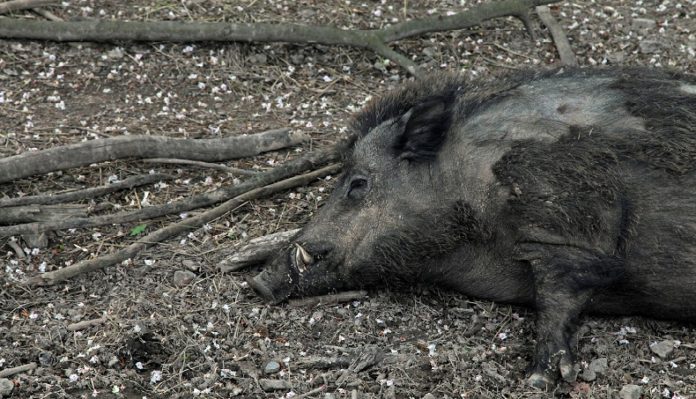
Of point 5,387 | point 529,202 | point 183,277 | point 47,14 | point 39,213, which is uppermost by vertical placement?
point 529,202

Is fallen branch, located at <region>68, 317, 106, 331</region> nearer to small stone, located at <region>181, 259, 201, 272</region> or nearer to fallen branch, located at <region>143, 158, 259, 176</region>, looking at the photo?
small stone, located at <region>181, 259, 201, 272</region>

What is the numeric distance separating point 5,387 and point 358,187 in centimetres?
232

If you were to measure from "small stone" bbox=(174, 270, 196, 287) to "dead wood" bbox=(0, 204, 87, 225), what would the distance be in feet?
2.92

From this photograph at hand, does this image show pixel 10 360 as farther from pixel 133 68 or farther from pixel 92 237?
pixel 133 68

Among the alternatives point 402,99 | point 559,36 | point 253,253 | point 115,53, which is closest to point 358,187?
point 402,99

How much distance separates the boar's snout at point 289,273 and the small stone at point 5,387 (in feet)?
4.96

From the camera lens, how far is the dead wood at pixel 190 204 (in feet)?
21.1

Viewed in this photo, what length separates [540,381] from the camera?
17.9ft

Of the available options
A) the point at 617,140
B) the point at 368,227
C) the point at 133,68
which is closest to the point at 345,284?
the point at 368,227

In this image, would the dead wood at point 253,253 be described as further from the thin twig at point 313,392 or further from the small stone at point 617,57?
the small stone at point 617,57

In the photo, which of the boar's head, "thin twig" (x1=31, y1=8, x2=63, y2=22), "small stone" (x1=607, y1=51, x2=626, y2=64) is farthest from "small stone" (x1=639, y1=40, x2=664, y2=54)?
"thin twig" (x1=31, y1=8, x2=63, y2=22)

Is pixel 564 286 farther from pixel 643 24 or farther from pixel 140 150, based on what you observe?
pixel 643 24

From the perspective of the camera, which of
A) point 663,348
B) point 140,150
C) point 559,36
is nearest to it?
point 663,348

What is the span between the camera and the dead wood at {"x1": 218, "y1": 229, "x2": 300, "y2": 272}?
638 cm
